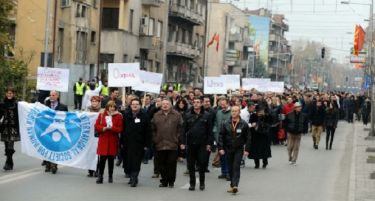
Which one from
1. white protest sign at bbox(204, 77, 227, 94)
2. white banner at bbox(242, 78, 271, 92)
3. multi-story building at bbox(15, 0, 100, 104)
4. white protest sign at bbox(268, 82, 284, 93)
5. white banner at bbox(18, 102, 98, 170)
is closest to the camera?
white banner at bbox(18, 102, 98, 170)

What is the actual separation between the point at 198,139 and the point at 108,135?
1734mm

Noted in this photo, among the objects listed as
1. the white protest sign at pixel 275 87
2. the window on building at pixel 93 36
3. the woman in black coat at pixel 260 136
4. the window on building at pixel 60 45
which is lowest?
the woman in black coat at pixel 260 136

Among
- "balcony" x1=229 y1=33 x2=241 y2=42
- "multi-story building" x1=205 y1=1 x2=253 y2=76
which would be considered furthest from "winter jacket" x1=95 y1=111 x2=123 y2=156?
"balcony" x1=229 y1=33 x2=241 y2=42

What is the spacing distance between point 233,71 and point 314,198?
104m

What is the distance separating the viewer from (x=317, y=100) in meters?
30.3

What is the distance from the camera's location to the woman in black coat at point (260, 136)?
2127cm

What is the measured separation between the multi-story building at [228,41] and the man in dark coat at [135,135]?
77.7 metres

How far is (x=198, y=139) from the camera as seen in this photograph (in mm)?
16312

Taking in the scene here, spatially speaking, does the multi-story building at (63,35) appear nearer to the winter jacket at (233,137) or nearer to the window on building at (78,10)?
the window on building at (78,10)

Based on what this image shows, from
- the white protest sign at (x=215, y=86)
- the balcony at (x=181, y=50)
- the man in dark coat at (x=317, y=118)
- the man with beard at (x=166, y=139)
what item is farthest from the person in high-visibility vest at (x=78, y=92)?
the balcony at (x=181, y=50)

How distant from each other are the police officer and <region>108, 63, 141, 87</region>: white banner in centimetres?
490

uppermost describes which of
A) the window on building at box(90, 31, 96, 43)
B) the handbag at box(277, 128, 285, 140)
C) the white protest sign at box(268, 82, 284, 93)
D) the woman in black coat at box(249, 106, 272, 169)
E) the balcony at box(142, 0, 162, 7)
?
the balcony at box(142, 0, 162, 7)

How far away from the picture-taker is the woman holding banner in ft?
53.5

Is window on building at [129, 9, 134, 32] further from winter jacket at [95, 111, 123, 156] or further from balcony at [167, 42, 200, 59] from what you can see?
winter jacket at [95, 111, 123, 156]
